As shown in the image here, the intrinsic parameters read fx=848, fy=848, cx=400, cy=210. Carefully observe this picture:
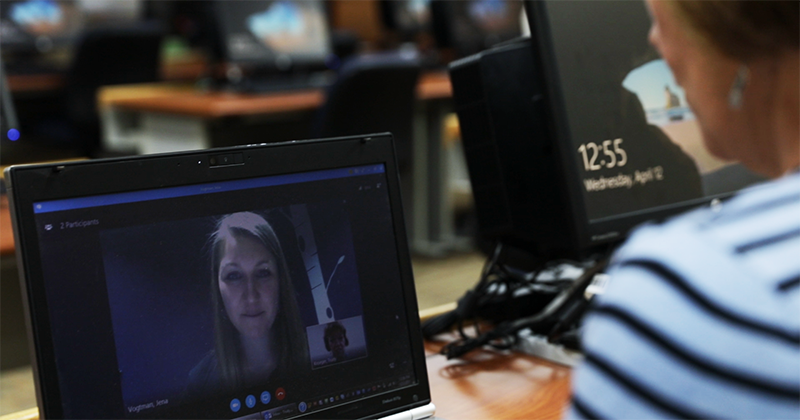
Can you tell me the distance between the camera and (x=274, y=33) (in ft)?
13.8

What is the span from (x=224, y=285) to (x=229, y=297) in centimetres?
1

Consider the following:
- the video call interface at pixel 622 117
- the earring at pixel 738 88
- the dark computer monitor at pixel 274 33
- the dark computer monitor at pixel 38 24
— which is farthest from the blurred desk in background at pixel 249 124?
the earring at pixel 738 88

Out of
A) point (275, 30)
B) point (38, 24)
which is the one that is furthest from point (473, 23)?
point (38, 24)

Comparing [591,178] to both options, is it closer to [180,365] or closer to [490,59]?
[490,59]

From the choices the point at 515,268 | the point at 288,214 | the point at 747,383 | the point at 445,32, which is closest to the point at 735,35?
the point at 747,383

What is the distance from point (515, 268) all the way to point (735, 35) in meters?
0.92

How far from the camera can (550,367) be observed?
1.13m

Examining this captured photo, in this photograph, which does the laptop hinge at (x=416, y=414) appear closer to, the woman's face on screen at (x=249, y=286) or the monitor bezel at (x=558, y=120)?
the woman's face on screen at (x=249, y=286)

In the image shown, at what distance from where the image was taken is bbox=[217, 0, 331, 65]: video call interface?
4062mm

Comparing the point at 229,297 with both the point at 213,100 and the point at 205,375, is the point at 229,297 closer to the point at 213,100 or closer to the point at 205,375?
the point at 205,375

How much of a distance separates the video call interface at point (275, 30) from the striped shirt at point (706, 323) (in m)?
3.78

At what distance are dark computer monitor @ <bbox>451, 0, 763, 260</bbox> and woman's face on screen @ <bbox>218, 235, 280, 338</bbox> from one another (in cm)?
45

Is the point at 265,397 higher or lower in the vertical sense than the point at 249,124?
lower

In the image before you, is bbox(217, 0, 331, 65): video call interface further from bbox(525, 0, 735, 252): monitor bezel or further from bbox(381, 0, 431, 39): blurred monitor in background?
bbox(525, 0, 735, 252): monitor bezel
